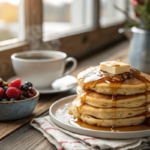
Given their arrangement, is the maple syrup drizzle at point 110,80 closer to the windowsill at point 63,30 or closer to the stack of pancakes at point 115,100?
the stack of pancakes at point 115,100

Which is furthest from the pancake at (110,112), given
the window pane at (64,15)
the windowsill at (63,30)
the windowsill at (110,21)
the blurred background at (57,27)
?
the windowsill at (110,21)

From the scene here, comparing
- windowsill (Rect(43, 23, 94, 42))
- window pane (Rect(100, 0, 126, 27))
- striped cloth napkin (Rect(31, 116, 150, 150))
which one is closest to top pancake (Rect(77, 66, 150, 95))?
striped cloth napkin (Rect(31, 116, 150, 150))

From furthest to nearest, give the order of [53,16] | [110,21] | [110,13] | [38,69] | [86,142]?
[110,13] < [110,21] < [53,16] < [38,69] < [86,142]

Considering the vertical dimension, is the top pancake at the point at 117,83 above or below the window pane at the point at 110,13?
below

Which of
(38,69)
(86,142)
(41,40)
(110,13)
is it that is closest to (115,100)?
(86,142)

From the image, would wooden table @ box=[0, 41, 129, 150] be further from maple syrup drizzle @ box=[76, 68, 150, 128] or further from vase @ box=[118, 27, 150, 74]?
vase @ box=[118, 27, 150, 74]

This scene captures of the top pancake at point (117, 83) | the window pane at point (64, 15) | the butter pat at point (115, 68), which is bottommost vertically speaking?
the top pancake at point (117, 83)

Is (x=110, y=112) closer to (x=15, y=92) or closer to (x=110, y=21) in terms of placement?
(x=15, y=92)
